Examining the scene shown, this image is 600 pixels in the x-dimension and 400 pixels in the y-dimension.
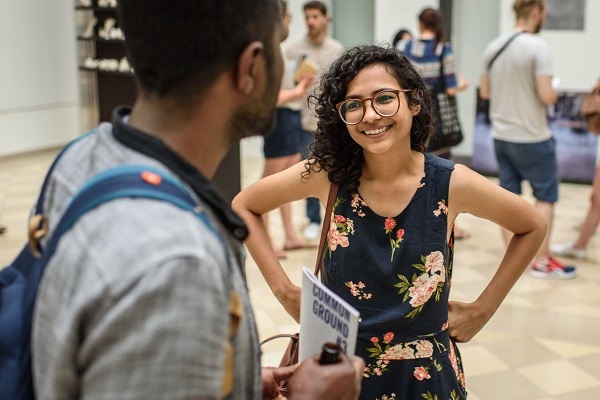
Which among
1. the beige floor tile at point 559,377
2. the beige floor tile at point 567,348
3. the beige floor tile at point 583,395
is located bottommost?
the beige floor tile at point 583,395

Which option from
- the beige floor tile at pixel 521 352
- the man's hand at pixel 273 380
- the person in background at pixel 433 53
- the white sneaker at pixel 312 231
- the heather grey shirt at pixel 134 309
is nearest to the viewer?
the heather grey shirt at pixel 134 309

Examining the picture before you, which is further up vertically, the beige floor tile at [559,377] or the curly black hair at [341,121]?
the curly black hair at [341,121]

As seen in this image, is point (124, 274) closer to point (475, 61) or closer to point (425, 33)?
point (425, 33)

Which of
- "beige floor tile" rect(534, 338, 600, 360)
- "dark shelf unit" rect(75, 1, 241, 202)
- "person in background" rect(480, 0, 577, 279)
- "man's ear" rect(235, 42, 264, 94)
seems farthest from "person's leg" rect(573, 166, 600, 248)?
"man's ear" rect(235, 42, 264, 94)

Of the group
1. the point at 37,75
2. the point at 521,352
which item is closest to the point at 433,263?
the point at 521,352

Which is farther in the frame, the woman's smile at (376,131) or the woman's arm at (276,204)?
the woman's arm at (276,204)

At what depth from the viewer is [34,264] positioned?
113cm

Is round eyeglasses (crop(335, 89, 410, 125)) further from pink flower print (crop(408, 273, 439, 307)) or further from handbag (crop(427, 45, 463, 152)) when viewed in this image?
handbag (crop(427, 45, 463, 152))

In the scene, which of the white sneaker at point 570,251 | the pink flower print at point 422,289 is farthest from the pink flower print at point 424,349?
the white sneaker at point 570,251

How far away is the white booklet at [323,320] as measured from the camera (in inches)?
53.1

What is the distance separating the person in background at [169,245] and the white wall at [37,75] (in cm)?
990

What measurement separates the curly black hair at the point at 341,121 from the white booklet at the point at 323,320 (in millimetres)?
677

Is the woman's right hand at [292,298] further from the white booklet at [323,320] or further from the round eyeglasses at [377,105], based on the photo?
the white booklet at [323,320]

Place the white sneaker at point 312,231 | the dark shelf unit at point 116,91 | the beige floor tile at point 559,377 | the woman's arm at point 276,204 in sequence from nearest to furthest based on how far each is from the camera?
the woman's arm at point 276,204, the beige floor tile at point 559,377, the dark shelf unit at point 116,91, the white sneaker at point 312,231
